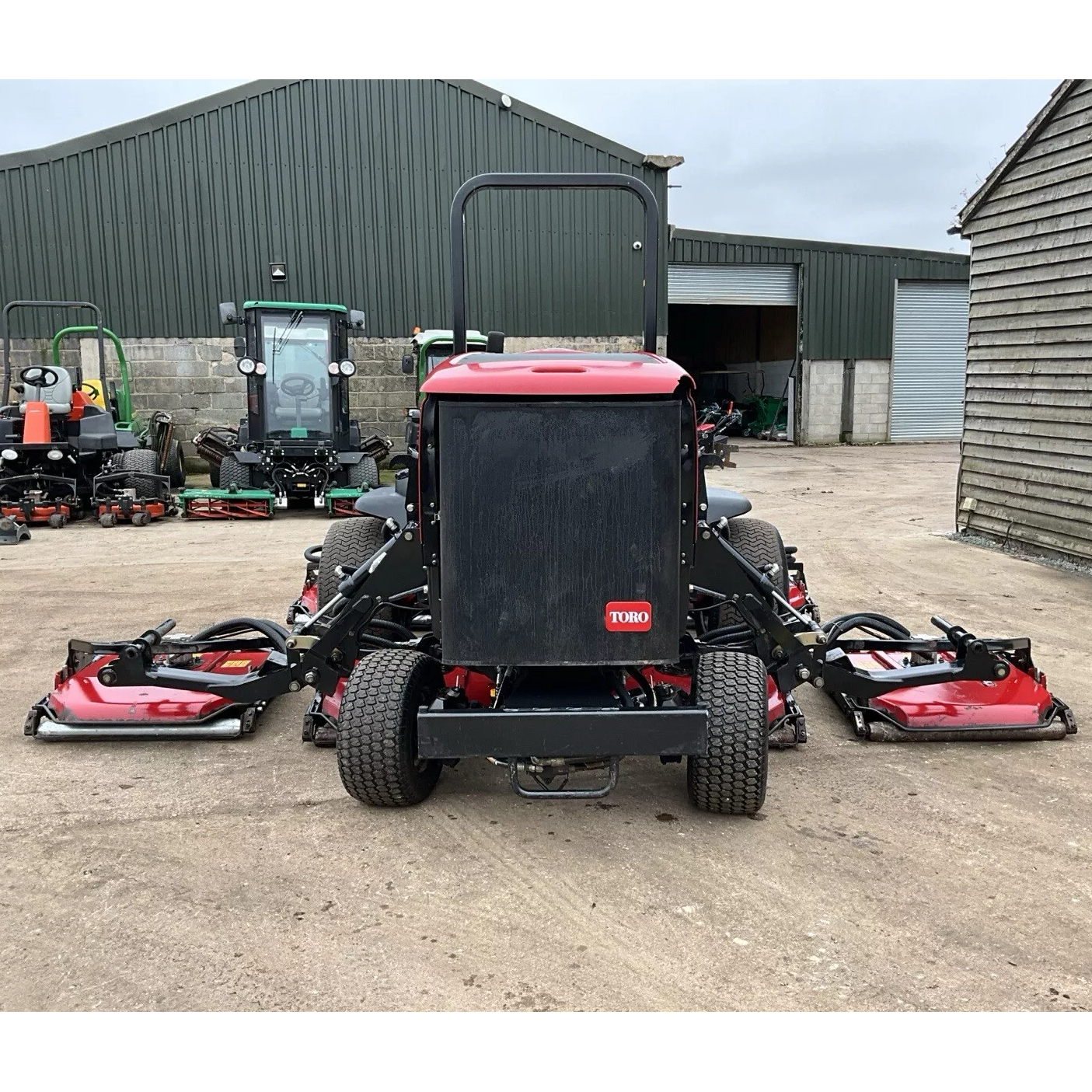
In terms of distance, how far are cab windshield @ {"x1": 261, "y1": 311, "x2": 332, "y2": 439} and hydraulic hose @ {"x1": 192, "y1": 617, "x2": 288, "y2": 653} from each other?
7.22m

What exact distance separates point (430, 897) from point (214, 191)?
14.8 meters

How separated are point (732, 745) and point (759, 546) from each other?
→ 6.47ft

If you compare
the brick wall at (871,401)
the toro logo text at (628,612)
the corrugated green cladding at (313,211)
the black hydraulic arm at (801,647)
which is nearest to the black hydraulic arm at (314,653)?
the toro logo text at (628,612)

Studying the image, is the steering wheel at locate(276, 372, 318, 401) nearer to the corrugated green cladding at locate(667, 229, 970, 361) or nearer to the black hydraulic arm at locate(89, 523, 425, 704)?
the black hydraulic arm at locate(89, 523, 425, 704)

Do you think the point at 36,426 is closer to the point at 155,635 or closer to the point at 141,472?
the point at 141,472

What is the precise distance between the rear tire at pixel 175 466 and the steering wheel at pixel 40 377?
2667mm

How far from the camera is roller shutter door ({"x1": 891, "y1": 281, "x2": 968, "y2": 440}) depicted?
2259cm

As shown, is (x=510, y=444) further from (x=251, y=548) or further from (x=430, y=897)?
(x=251, y=548)

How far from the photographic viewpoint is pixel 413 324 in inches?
637

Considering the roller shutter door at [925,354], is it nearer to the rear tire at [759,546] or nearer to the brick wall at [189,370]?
the brick wall at [189,370]

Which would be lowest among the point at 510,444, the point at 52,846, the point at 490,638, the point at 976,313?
the point at 52,846

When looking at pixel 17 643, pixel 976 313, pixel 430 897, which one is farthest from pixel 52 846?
pixel 976 313

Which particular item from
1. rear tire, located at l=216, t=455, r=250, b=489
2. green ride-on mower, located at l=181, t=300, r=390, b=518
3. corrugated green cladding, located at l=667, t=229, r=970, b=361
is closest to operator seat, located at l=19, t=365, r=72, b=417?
green ride-on mower, located at l=181, t=300, r=390, b=518

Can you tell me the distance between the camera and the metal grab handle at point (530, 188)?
3631 millimetres
